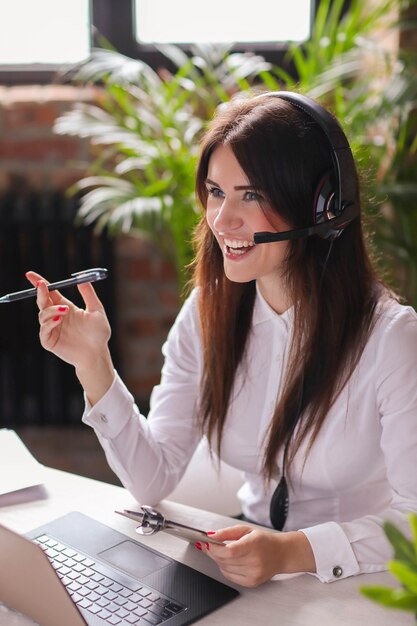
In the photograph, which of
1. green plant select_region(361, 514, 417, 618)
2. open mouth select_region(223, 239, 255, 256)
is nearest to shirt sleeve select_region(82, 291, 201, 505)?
open mouth select_region(223, 239, 255, 256)

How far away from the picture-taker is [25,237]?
256cm

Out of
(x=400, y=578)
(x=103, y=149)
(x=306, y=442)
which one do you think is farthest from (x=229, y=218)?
(x=103, y=149)

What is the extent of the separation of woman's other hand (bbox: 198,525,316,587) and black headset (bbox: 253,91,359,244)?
408 mm

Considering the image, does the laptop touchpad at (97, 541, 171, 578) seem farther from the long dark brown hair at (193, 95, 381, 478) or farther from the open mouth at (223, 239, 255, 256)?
the open mouth at (223, 239, 255, 256)

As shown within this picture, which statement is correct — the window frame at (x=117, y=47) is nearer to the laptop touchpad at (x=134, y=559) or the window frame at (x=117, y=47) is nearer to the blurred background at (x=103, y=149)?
the blurred background at (x=103, y=149)

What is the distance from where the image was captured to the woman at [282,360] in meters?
1.15

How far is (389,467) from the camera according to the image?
1.15 meters

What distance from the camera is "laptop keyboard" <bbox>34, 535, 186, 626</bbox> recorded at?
0.91 m

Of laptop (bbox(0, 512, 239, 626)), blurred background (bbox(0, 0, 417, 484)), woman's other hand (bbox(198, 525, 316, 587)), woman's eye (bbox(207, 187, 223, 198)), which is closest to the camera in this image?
laptop (bbox(0, 512, 239, 626))

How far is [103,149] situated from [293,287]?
1444 mm

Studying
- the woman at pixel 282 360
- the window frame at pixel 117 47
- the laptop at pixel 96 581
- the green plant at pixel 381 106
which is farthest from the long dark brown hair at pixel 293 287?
the window frame at pixel 117 47

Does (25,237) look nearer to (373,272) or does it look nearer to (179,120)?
(179,120)

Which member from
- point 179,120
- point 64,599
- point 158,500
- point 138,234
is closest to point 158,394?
point 158,500

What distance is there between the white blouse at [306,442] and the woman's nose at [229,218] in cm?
20
